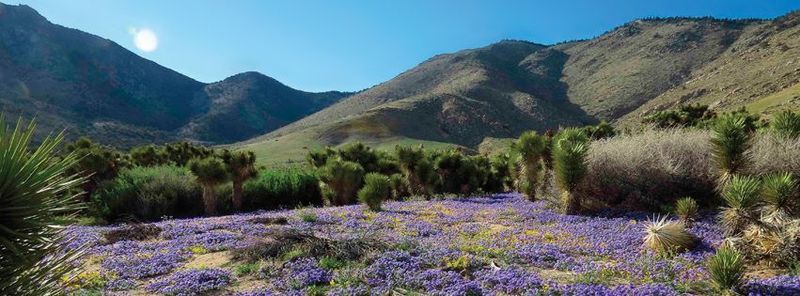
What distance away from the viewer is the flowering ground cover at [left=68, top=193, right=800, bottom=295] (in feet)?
24.5

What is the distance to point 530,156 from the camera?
17984mm

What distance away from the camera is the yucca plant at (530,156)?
17547 mm

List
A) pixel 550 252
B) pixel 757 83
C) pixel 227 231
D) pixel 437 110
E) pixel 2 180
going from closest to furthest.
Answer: pixel 2 180
pixel 550 252
pixel 227 231
pixel 757 83
pixel 437 110

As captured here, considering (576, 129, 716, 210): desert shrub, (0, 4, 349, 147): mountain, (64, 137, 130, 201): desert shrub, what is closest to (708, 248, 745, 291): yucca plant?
(576, 129, 716, 210): desert shrub

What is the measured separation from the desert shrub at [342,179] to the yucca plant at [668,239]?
1388 centimetres

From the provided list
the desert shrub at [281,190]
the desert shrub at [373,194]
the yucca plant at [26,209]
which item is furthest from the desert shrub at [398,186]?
the yucca plant at [26,209]

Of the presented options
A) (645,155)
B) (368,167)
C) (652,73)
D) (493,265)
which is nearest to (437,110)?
(652,73)

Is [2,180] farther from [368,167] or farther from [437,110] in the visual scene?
[437,110]

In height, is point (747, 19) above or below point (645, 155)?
above

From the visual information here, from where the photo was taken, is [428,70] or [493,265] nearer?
[493,265]

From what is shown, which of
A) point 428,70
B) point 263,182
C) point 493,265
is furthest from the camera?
point 428,70

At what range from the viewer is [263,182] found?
78.4 feet

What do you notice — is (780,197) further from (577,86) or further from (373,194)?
(577,86)

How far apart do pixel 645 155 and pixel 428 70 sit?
139225mm
